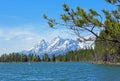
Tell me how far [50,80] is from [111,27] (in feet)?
→ 152

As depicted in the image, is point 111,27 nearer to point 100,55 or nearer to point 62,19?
point 62,19

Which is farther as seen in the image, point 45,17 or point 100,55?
point 100,55

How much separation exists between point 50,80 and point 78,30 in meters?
46.0

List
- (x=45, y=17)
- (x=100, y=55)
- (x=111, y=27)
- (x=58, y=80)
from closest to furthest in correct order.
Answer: (x=111, y=27)
(x=45, y=17)
(x=58, y=80)
(x=100, y=55)

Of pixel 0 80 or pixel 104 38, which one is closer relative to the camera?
pixel 104 38

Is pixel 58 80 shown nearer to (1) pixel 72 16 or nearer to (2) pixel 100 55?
(1) pixel 72 16

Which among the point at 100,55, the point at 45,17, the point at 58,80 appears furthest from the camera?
the point at 100,55

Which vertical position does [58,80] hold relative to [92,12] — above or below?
below

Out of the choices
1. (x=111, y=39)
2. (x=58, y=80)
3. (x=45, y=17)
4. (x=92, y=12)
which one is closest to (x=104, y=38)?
(x=111, y=39)

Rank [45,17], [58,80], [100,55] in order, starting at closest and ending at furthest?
[45,17]
[58,80]
[100,55]

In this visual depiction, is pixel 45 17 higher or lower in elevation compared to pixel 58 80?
higher

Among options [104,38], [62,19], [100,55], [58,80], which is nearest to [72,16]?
[62,19]

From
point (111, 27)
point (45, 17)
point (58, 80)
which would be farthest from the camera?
point (58, 80)

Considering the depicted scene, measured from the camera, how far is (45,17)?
44.5 feet
